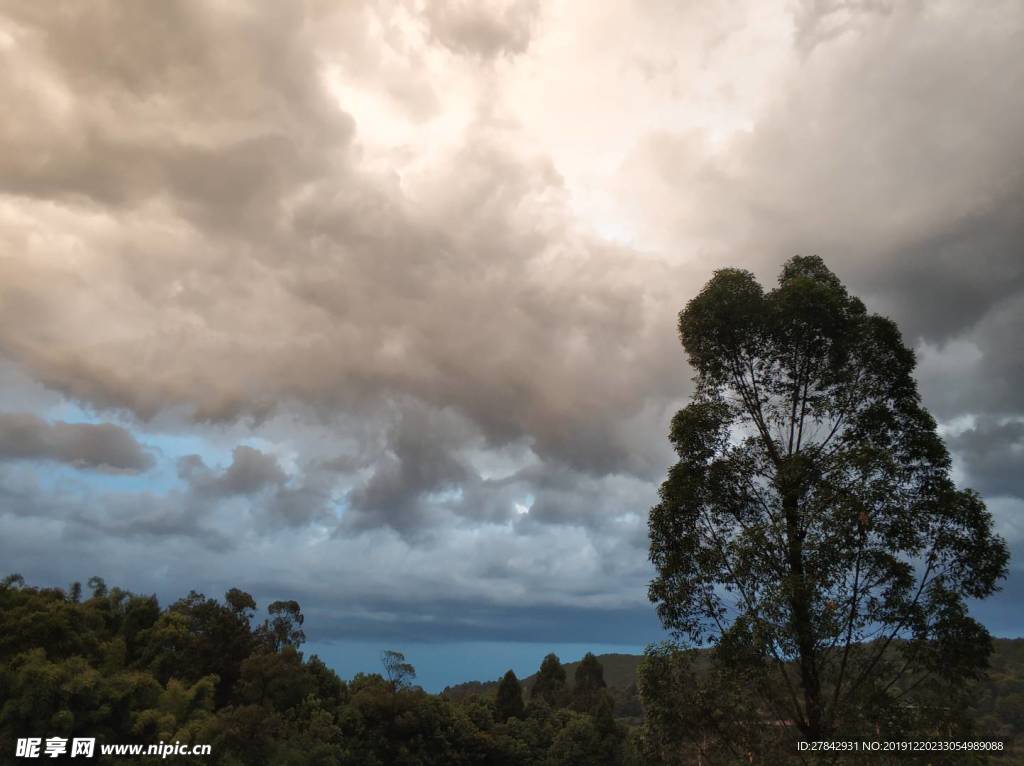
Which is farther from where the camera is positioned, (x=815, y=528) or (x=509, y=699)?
Answer: (x=509, y=699)

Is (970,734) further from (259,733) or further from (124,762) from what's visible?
(259,733)

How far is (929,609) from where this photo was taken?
15.7 metres

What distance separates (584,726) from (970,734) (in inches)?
2834

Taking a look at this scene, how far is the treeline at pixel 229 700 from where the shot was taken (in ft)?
132

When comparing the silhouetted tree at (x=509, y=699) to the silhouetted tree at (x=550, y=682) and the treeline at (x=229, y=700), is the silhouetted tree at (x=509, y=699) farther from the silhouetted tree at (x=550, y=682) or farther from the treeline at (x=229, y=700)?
the silhouetted tree at (x=550, y=682)

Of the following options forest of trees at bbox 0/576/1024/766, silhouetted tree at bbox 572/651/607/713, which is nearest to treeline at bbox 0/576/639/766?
forest of trees at bbox 0/576/1024/766

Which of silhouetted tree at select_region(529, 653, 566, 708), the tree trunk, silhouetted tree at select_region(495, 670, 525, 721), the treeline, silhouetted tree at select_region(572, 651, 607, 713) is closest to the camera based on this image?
the tree trunk

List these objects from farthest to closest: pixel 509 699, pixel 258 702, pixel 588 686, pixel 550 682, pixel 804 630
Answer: pixel 550 682 → pixel 588 686 → pixel 509 699 → pixel 258 702 → pixel 804 630

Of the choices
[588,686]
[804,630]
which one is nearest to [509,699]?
[588,686]

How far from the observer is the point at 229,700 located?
61219 mm

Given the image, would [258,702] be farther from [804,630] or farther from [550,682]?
[550,682]

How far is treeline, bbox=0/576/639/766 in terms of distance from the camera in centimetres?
4025

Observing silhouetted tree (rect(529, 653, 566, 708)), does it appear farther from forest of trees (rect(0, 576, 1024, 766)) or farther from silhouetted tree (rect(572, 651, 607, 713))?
forest of trees (rect(0, 576, 1024, 766))

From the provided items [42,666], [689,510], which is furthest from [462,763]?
[689,510]
